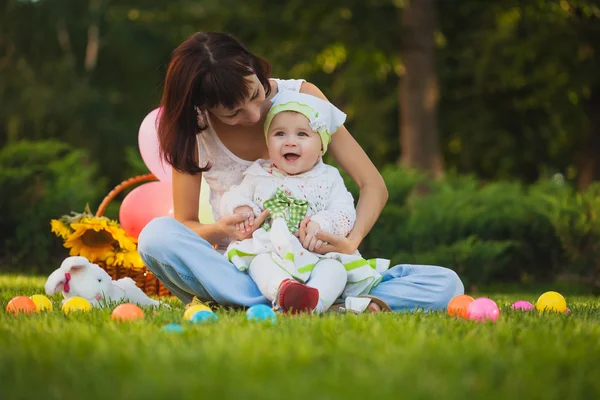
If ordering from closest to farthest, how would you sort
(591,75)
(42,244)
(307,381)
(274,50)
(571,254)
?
(307,381), (571,254), (42,244), (591,75), (274,50)

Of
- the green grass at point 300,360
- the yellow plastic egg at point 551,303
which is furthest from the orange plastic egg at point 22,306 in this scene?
the yellow plastic egg at point 551,303

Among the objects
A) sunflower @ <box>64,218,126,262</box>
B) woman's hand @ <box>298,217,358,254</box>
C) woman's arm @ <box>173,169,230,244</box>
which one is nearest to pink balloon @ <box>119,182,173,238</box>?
sunflower @ <box>64,218,126,262</box>

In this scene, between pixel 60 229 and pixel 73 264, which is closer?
pixel 73 264

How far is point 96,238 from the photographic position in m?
5.25

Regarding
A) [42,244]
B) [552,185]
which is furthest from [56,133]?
[552,185]

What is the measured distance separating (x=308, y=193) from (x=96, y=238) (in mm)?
1920

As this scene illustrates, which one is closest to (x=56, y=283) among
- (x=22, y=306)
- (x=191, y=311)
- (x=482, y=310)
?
(x=22, y=306)

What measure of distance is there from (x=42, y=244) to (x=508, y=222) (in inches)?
152

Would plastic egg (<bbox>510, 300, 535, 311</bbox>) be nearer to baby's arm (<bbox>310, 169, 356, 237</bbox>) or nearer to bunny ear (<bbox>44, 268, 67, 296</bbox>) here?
baby's arm (<bbox>310, 169, 356, 237</bbox>)

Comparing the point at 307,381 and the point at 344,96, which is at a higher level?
the point at 344,96

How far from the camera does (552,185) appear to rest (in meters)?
8.16

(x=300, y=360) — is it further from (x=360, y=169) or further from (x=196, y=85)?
(x=360, y=169)

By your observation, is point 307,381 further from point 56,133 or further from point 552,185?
point 56,133

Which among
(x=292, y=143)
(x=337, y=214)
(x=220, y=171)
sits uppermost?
(x=292, y=143)
